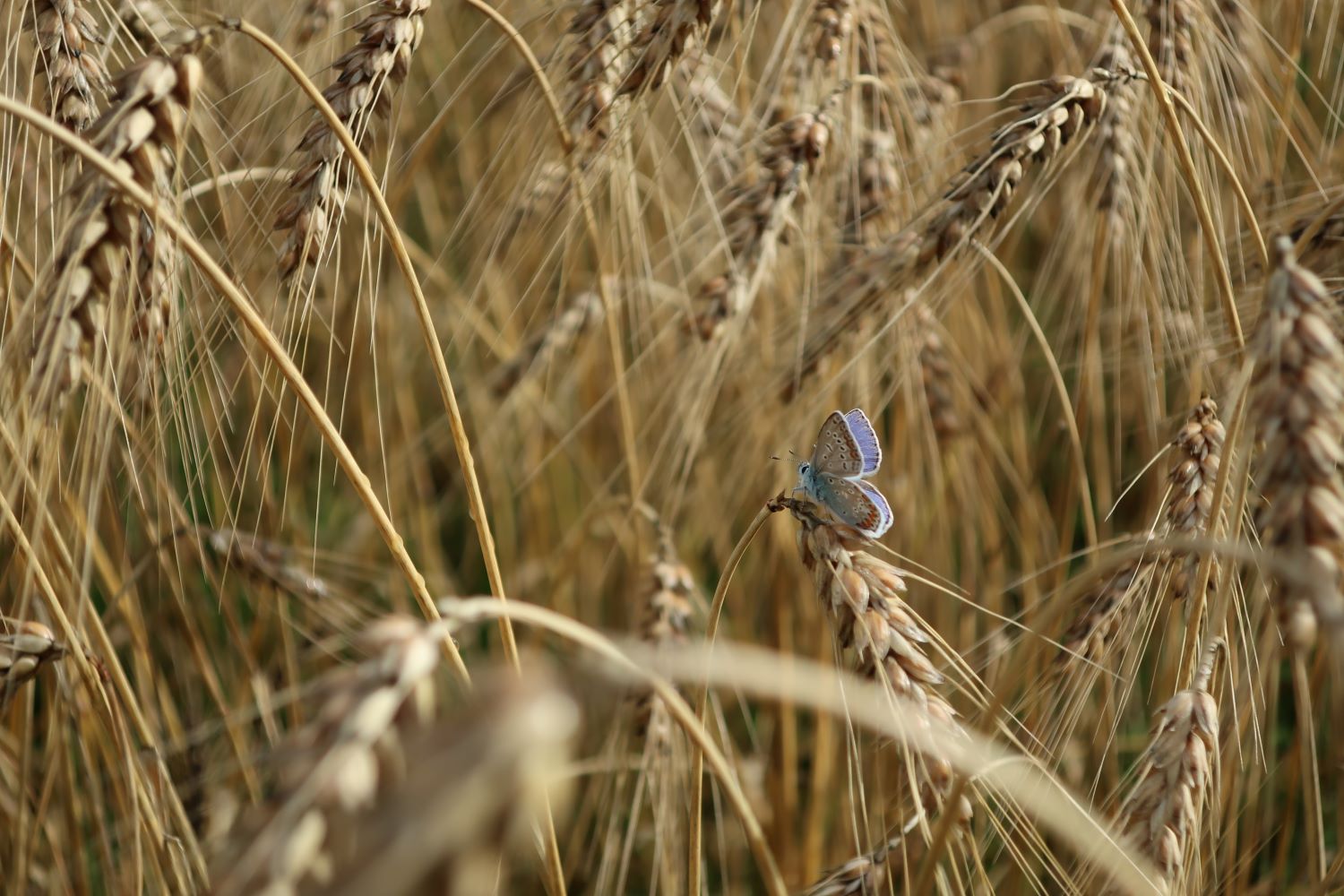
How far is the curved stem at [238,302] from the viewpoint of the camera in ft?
2.05

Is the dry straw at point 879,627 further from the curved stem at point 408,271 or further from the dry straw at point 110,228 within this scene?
the dry straw at point 110,228

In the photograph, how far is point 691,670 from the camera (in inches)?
19.2

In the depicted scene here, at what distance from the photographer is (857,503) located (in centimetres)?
101

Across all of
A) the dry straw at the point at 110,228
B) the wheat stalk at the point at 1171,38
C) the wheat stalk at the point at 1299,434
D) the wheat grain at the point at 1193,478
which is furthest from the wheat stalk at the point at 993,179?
the dry straw at the point at 110,228

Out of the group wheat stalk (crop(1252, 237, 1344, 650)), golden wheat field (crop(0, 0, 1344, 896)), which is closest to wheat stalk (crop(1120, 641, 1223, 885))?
golden wheat field (crop(0, 0, 1344, 896))

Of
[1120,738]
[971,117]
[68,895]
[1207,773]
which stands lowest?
[1120,738]

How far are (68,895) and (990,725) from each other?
38.0 inches

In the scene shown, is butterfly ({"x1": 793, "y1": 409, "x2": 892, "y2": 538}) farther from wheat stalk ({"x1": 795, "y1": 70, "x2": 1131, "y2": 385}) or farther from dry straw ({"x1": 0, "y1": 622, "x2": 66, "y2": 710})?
dry straw ({"x1": 0, "y1": 622, "x2": 66, "y2": 710})

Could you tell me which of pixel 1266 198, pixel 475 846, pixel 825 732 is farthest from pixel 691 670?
pixel 1266 198

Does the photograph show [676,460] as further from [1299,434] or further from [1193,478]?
[1299,434]

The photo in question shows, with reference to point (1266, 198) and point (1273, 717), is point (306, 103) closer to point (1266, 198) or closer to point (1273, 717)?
point (1266, 198)

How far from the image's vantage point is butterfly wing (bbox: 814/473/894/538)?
0.95 m

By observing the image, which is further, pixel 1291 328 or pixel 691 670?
pixel 1291 328

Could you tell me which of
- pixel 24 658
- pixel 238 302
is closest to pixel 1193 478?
pixel 238 302
